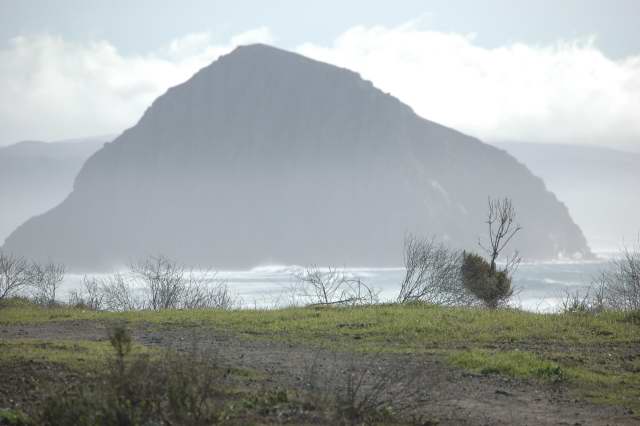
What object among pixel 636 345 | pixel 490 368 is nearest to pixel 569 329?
pixel 636 345

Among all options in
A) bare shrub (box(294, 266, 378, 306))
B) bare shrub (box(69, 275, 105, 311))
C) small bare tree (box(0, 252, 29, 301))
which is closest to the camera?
→ bare shrub (box(294, 266, 378, 306))

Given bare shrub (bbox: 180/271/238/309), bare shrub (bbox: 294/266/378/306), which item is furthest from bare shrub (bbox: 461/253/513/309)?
bare shrub (bbox: 180/271/238/309)

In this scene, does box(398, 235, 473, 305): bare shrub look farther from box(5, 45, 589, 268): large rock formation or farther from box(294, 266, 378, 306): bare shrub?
box(5, 45, 589, 268): large rock formation

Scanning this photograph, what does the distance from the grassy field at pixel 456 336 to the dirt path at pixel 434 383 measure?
0.49m

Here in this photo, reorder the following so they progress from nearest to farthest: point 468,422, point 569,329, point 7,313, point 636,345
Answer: point 468,422 → point 636,345 → point 569,329 → point 7,313

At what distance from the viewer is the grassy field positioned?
12.2 metres

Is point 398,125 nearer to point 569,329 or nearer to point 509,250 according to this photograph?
point 509,250

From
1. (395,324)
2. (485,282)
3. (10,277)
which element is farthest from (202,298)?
(395,324)

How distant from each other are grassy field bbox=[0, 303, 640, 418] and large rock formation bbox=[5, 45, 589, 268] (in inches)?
5804

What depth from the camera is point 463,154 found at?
192250mm

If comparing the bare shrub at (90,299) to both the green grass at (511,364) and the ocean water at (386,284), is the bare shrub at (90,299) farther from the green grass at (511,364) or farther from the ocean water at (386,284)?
the ocean water at (386,284)

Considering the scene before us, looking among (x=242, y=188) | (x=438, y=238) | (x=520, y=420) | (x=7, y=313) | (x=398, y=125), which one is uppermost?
(x=398, y=125)

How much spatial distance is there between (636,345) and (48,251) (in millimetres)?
171084

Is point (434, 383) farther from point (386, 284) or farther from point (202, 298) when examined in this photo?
point (386, 284)
